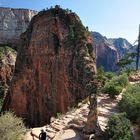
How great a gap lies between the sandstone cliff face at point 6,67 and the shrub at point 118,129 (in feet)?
196

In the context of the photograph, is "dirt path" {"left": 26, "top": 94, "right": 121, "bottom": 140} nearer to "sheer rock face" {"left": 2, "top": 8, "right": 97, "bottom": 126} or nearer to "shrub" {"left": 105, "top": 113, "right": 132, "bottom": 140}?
"shrub" {"left": 105, "top": 113, "right": 132, "bottom": 140}

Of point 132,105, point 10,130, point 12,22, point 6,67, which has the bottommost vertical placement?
point 10,130

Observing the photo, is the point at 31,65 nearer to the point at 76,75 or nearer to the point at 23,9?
the point at 76,75

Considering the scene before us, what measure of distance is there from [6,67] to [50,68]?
3566cm

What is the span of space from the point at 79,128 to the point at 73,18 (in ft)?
108

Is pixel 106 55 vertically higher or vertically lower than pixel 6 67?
higher

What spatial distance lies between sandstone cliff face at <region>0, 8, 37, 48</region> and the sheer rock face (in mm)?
52182

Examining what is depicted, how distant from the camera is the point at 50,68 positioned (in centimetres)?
5091

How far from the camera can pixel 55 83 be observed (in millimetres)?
49219

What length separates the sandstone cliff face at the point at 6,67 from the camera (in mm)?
79875

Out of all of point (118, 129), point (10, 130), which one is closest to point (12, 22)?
point (10, 130)

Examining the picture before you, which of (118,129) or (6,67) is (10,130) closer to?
(118,129)

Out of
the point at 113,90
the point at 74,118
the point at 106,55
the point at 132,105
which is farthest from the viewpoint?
the point at 106,55

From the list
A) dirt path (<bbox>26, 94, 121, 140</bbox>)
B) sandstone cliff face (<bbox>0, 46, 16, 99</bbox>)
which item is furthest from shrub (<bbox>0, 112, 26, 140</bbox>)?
sandstone cliff face (<bbox>0, 46, 16, 99</bbox>)
